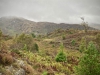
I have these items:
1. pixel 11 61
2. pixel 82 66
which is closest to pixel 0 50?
A: pixel 11 61

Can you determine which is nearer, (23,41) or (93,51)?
(93,51)

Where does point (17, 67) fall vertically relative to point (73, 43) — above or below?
above

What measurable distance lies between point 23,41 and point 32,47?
15.5ft

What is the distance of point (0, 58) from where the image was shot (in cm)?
1558

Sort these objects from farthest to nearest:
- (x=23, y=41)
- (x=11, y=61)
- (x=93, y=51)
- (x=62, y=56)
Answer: (x=23, y=41) → (x=62, y=56) → (x=93, y=51) → (x=11, y=61)

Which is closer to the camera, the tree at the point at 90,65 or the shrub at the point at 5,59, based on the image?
the shrub at the point at 5,59

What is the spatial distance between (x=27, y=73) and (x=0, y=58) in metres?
3.19

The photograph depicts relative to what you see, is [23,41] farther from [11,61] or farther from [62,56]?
[11,61]

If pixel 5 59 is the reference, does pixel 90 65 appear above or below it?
below

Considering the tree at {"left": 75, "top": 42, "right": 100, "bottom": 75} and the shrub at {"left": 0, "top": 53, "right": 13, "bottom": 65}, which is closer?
the shrub at {"left": 0, "top": 53, "right": 13, "bottom": 65}

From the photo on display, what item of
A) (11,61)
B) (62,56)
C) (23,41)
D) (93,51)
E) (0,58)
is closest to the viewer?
(0,58)

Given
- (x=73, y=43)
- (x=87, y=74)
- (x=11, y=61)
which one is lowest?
(x=73, y=43)

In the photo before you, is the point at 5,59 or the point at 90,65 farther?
the point at 90,65

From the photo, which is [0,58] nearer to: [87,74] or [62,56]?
[87,74]
